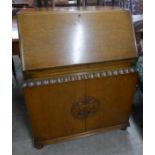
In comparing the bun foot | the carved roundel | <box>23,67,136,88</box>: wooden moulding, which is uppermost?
<box>23,67,136,88</box>: wooden moulding

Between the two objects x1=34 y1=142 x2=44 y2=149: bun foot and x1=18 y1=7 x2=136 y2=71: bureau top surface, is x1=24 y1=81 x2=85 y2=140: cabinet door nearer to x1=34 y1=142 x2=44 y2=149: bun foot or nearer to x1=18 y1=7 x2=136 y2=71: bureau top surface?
x1=34 y1=142 x2=44 y2=149: bun foot

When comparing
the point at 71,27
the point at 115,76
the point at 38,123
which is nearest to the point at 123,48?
the point at 115,76

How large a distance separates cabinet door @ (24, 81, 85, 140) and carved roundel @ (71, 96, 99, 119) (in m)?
0.03

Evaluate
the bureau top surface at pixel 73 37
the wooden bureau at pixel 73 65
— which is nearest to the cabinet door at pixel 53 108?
the wooden bureau at pixel 73 65

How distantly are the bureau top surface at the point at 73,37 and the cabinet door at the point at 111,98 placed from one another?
0.17 m

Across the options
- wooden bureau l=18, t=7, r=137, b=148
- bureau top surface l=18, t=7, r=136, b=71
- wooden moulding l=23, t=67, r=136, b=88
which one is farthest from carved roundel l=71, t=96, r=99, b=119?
bureau top surface l=18, t=7, r=136, b=71

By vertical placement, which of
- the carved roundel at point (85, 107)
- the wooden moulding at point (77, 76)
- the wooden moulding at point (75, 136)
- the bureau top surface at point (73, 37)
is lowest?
the wooden moulding at point (75, 136)

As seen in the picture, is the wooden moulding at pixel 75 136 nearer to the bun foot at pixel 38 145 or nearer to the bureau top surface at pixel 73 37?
the bun foot at pixel 38 145

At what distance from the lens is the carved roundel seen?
1.29 m

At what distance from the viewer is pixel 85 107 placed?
132cm

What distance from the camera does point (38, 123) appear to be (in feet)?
4.18

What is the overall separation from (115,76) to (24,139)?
0.90m

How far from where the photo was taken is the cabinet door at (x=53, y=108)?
1.16 m
